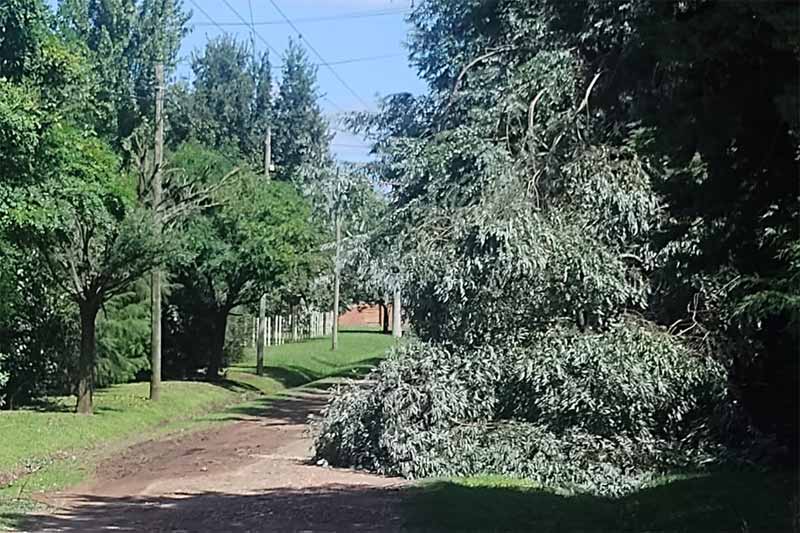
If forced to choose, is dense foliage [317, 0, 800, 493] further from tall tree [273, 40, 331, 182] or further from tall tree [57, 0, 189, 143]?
tall tree [273, 40, 331, 182]

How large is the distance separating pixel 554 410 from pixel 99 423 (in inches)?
500

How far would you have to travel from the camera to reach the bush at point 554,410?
1683 centimetres

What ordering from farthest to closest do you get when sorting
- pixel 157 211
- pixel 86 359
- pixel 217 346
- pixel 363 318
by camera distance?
pixel 363 318
pixel 217 346
pixel 157 211
pixel 86 359

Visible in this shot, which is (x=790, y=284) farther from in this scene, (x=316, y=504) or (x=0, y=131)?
(x=0, y=131)

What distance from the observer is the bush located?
16.8 m

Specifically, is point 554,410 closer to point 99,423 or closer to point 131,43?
point 99,423

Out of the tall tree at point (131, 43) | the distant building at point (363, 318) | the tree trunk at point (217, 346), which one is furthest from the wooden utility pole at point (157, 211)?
the distant building at point (363, 318)

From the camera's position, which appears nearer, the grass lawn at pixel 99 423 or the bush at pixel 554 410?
the bush at pixel 554 410

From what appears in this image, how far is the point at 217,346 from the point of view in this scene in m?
40.4

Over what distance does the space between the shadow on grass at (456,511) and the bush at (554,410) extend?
173 cm

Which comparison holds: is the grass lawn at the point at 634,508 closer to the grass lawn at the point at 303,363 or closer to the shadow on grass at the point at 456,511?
the shadow on grass at the point at 456,511

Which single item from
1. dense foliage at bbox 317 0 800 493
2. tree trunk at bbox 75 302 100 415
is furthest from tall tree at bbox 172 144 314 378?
dense foliage at bbox 317 0 800 493

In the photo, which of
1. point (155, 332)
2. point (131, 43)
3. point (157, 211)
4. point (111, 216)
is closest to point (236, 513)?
point (111, 216)

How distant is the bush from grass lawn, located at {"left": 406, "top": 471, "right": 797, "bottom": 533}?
6.19 ft
